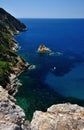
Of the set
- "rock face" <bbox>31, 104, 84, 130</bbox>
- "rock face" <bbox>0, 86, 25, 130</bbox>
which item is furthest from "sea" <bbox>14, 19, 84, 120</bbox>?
"rock face" <bbox>0, 86, 25, 130</bbox>

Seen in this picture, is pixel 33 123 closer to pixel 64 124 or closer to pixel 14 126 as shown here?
pixel 64 124

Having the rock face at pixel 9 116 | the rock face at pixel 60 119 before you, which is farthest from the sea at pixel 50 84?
the rock face at pixel 9 116

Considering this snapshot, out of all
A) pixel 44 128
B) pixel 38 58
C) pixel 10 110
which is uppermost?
pixel 10 110

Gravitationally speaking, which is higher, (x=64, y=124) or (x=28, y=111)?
(x=64, y=124)

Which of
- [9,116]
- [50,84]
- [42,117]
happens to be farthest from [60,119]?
[50,84]

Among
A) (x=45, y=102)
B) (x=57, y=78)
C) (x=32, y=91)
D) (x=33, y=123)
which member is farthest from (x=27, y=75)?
(x=33, y=123)

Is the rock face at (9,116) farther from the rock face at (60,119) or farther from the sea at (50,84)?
the sea at (50,84)

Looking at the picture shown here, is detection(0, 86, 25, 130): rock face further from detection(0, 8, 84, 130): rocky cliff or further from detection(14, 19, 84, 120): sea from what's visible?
detection(14, 19, 84, 120): sea
